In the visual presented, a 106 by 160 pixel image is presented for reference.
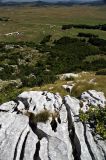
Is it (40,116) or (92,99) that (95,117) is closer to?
(92,99)

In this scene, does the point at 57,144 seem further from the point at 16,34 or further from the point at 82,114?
the point at 16,34

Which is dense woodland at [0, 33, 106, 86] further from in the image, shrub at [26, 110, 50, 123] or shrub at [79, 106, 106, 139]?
shrub at [79, 106, 106, 139]

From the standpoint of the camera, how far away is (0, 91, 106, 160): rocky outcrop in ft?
87.3

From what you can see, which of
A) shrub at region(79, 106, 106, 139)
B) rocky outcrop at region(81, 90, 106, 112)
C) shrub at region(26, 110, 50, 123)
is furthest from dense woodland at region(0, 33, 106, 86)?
shrub at region(79, 106, 106, 139)

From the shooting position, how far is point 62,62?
127 metres

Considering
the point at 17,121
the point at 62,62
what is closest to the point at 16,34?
the point at 62,62

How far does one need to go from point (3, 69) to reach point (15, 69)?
14.0ft

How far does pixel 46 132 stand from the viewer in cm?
2872

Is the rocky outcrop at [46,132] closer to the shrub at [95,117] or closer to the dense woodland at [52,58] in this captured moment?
the shrub at [95,117]

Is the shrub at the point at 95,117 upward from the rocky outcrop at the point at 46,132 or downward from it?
upward

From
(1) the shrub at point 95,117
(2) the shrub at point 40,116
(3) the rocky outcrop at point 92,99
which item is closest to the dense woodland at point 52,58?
(3) the rocky outcrop at point 92,99

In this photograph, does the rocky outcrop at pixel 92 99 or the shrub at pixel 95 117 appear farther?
the rocky outcrop at pixel 92 99

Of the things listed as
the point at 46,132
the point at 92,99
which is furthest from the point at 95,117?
the point at 46,132

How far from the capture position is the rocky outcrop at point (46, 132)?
2661 centimetres
